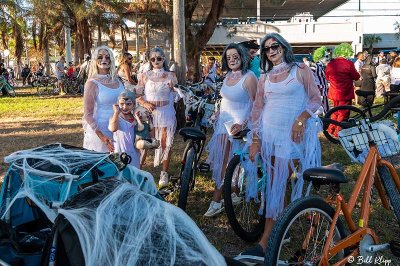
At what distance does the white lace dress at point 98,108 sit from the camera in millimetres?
4113

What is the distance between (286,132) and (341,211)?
3.05 feet

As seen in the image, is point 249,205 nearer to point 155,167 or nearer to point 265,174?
point 265,174

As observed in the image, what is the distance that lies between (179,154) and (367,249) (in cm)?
458

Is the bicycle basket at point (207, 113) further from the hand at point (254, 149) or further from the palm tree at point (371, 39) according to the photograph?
the palm tree at point (371, 39)

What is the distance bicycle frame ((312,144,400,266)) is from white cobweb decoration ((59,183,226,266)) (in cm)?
103

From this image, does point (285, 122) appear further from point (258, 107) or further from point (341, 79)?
point (341, 79)

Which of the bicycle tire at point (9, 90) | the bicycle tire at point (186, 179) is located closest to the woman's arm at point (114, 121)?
the bicycle tire at point (186, 179)

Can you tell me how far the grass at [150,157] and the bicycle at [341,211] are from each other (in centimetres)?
77

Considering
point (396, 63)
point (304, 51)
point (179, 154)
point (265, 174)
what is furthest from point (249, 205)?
point (304, 51)

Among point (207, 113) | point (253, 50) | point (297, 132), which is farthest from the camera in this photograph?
point (253, 50)

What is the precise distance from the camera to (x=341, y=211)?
103 inches

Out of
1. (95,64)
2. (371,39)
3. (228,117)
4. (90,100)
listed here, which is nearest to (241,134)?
(228,117)

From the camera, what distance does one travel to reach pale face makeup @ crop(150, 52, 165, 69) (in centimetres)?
539

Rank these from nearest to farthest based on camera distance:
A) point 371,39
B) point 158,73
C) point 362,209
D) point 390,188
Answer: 1. point 362,209
2. point 390,188
3. point 158,73
4. point 371,39
